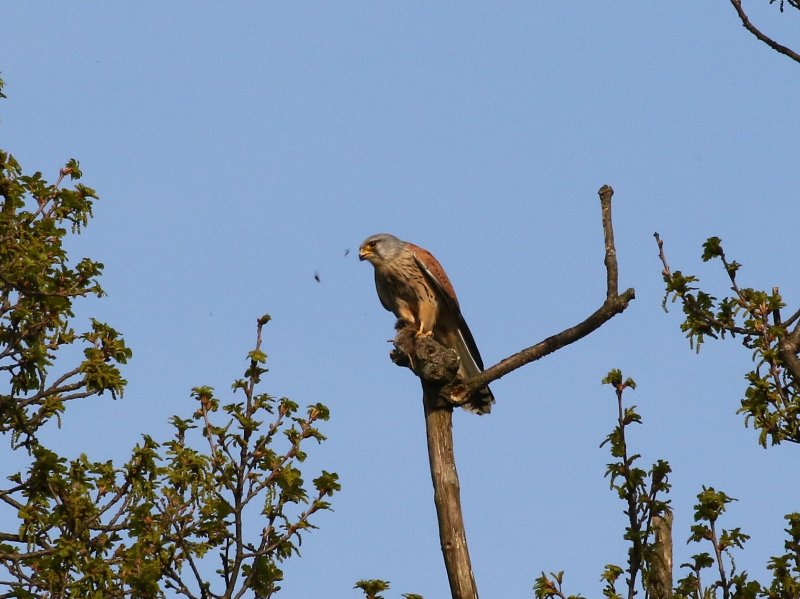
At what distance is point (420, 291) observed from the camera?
9.55m

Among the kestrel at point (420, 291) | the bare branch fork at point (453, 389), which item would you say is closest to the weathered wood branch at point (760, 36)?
the bare branch fork at point (453, 389)

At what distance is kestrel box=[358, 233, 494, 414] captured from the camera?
9.45 metres

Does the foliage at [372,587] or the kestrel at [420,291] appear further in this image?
the kestrel at [420,291]

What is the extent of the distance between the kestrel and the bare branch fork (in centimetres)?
227

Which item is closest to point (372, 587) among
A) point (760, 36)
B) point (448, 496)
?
point (448, 496)

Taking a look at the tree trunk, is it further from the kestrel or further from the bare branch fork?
the kestrel

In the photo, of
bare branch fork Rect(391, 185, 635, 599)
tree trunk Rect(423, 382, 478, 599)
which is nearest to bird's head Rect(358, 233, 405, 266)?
bare branch fork Rect(391, 185, 635, 599)

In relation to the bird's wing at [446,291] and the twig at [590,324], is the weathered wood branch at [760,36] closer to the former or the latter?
the twig at [590,324]

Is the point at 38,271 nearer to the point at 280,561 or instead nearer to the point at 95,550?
the point at 95,550

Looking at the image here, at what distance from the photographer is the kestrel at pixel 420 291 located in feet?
31.0

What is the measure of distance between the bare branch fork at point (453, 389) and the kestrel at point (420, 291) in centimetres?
227

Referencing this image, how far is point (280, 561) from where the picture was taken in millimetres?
6801

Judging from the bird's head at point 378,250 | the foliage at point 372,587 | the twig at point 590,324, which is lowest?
the foliage at point 372,587

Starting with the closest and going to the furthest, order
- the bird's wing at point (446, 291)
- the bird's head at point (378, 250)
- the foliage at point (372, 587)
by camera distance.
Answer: the foliage at point (372, 587), the bird's wing at point (446, 291), the bird's head at point (378, 250)
